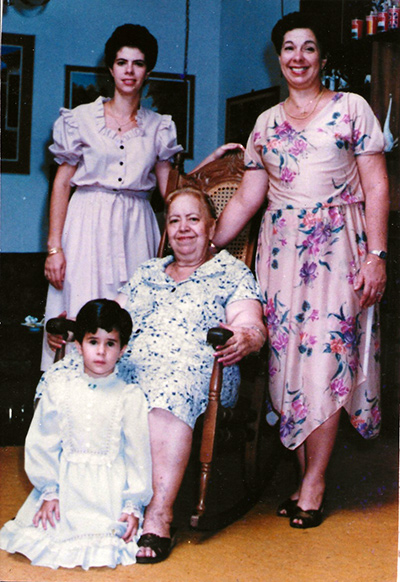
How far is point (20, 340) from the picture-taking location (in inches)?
131

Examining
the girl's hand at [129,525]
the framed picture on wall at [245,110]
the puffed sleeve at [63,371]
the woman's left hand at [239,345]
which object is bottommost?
the girl's hand at [129,525]

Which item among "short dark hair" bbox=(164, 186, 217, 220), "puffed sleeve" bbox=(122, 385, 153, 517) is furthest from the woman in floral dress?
"puffed sleeve" bbox=(122, 385, 153, 517)

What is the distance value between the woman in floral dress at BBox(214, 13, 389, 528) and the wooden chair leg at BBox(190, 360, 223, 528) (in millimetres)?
355

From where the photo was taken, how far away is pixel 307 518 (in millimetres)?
2613

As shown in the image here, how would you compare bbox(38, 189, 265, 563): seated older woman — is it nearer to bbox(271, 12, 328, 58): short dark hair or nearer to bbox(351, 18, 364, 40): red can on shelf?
bbox(271, 12, 328, 58): short dark hair

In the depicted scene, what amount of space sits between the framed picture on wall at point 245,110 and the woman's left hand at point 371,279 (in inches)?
47.5

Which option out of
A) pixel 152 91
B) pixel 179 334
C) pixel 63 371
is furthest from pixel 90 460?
pixel 152 91

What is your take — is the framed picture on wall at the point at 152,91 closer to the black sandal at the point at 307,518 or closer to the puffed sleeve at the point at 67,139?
the puffed sleeve at the point at 67,139

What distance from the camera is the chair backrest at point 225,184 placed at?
305 cm

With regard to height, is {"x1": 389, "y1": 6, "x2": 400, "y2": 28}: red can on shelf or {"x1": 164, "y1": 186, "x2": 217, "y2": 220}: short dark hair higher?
{"x1": 389, "y1": 6, "x2": 400, "y2": 28}: red can on shelf

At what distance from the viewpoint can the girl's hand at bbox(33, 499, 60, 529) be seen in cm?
223

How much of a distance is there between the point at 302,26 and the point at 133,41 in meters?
0.68

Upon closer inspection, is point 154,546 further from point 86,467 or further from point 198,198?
point 198,198

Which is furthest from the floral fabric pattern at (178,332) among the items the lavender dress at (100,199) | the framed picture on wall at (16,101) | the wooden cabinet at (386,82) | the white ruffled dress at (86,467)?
the wooden cabinet at (386,82)
